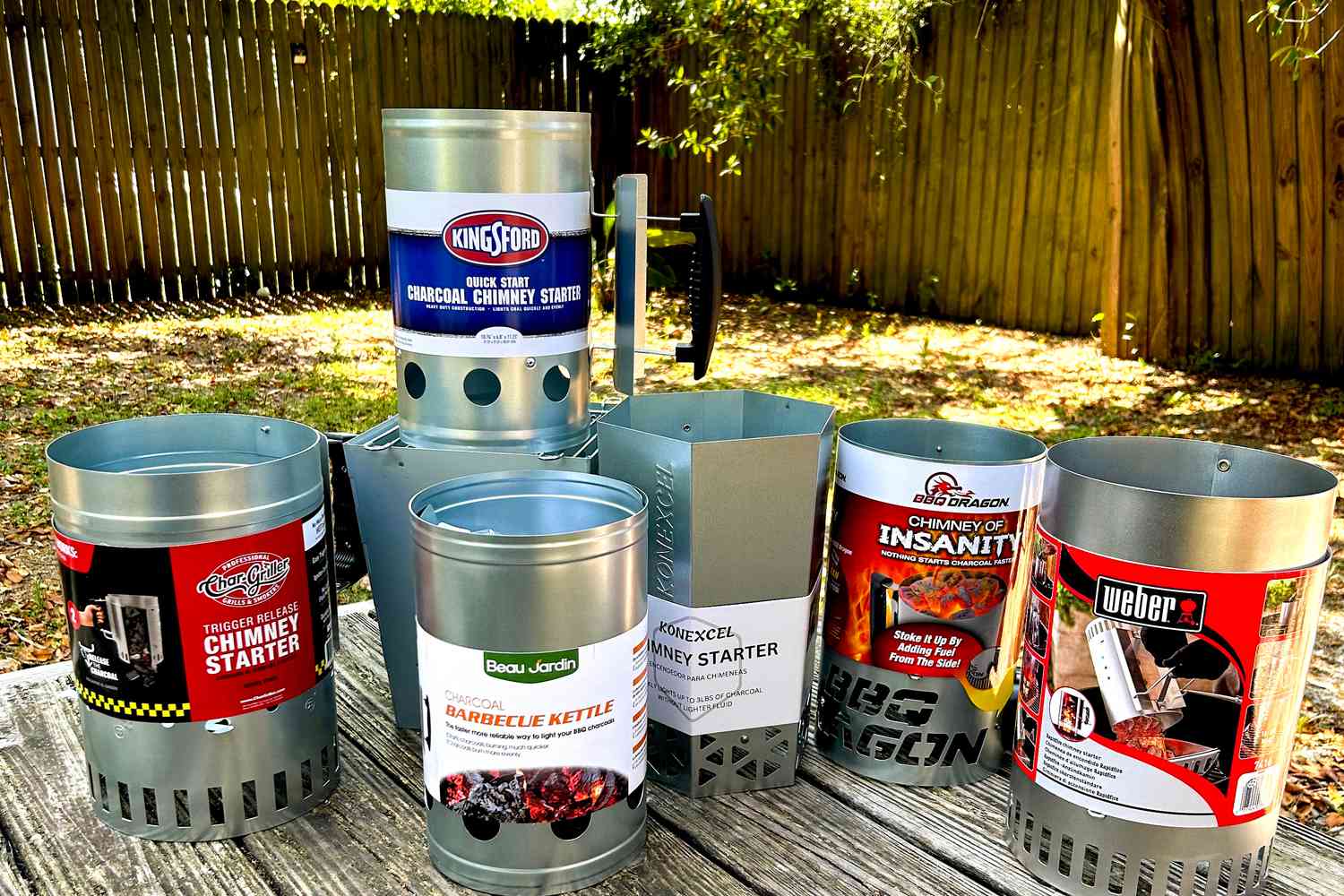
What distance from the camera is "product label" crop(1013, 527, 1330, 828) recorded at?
1.11 metres

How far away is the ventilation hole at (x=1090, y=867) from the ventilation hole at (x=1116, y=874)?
15 millimetres

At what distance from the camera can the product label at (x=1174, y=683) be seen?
1107 millimetres

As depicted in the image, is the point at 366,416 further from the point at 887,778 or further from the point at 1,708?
the point at 887,778

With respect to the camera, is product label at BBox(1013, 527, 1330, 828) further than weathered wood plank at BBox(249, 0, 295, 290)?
No

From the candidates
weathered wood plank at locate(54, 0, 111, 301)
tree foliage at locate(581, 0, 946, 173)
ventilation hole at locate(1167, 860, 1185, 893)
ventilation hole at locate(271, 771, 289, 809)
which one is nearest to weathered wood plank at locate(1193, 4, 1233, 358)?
tree foliage at locate(581, 0, 946, 173)

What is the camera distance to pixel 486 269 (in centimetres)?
151

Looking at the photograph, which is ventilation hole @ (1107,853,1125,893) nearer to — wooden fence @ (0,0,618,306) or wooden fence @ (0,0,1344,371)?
wooden fence @ (0,0,1344,371)

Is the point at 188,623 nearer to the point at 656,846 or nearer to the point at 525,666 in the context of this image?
the point at 525,666

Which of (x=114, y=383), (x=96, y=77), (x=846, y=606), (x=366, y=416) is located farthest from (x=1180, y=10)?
(x=96, y=77)

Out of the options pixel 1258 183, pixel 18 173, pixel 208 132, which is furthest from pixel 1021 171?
pixel 18 173

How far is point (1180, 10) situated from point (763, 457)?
4.91 metres

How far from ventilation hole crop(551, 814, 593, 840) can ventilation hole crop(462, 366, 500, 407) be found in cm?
62

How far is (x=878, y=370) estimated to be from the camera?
584 cm

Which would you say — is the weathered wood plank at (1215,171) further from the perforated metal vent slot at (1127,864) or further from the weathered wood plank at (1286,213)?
the perforated metal vent slot at (1127,864)
